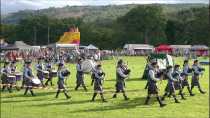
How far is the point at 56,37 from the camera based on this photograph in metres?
138

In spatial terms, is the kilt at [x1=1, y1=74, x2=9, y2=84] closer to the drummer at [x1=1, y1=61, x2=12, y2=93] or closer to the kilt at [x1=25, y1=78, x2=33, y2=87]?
the drummer at [x1=1, y1=61, x2=12, y2=93]

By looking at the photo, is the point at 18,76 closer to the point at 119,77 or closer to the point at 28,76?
the point at 28,76

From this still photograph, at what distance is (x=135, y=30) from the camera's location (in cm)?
13350

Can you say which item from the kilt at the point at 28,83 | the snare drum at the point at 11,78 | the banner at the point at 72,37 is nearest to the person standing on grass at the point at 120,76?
the kilt at the point at 28,83

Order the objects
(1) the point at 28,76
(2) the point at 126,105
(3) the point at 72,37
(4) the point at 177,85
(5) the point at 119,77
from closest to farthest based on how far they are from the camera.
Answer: (2) the point at 126,105, (5) the point at 119,77, (4) the point at 177,85, (1) the point at 28,76, (3) the point at 72,37

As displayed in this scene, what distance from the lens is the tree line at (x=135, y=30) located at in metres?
121

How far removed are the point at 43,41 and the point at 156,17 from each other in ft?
109

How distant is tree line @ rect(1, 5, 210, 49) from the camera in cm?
12080

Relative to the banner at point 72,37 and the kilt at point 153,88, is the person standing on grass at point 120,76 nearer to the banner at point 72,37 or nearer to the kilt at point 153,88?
the kilt at point 153,88

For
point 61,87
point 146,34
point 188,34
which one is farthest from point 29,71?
point 146,34

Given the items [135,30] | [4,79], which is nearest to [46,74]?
[4,79]

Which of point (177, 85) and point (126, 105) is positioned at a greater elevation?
point (177, 85)

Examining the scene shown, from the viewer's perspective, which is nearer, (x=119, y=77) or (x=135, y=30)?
(x=119, y=77)

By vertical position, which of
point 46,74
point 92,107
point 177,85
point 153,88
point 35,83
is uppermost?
point 153,88
